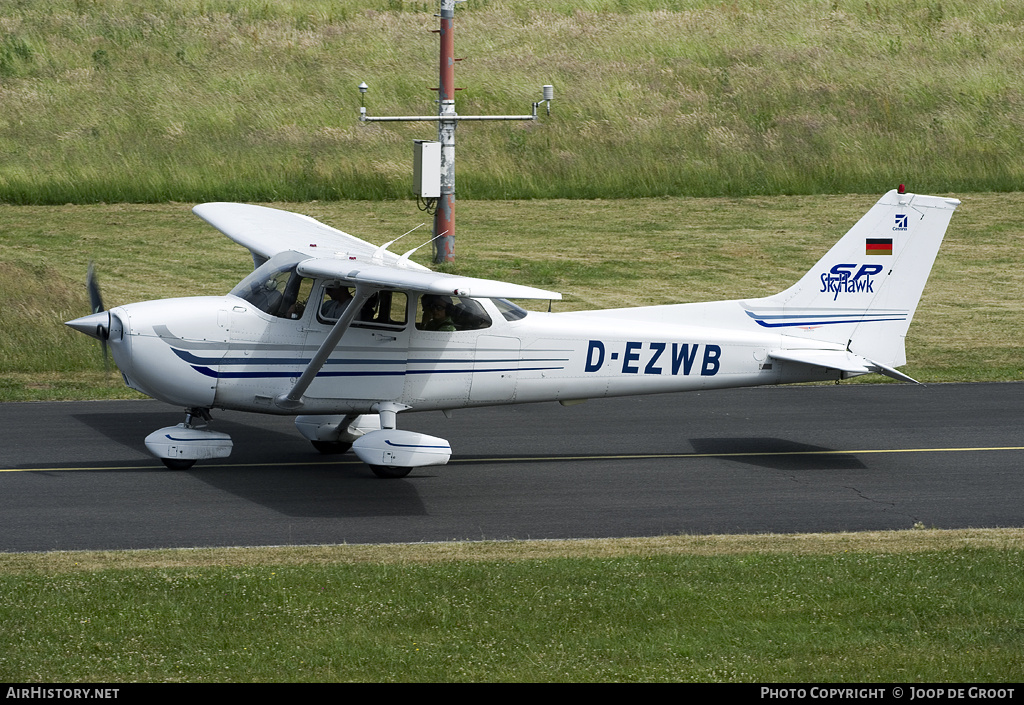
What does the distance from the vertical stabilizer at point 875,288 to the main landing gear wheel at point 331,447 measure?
480cm

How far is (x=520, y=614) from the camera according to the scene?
8.67 metres

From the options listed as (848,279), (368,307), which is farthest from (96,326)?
(848,279)

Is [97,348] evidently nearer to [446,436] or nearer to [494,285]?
[446,436]

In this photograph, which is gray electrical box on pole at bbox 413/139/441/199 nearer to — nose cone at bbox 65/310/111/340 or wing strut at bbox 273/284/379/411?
wing strut at bbox 273/284/379/411

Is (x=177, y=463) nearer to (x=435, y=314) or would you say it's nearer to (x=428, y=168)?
(x=435, y=314)

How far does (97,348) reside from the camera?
18.6 metres

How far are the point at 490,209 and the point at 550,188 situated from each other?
2.42 m

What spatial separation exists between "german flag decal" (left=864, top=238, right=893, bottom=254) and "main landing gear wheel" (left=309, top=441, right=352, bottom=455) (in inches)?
246

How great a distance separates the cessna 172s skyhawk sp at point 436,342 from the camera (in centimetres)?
1238

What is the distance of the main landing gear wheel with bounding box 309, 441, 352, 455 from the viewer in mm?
13977

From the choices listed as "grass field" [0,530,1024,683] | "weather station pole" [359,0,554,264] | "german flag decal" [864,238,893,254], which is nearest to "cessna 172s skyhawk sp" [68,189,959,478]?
"german flag decal" [864,238,893,254]

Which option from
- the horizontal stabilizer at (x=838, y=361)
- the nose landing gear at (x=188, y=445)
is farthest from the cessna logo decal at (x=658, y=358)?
the nose landing gear at (x=188, y=445)
